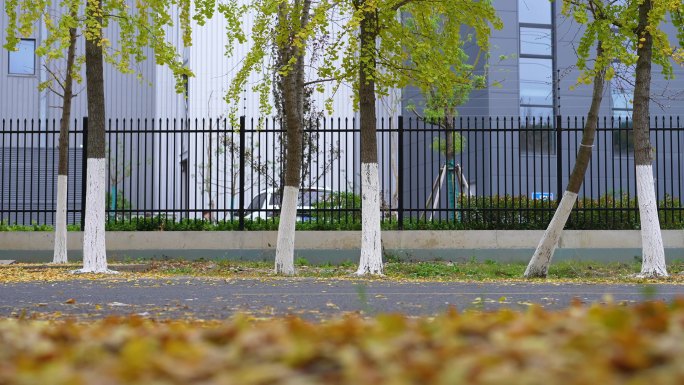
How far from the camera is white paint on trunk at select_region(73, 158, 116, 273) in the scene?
51.9 ft

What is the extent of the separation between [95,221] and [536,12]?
23.1 m

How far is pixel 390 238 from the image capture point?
19609 mm

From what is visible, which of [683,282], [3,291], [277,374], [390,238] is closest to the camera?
[277,374]

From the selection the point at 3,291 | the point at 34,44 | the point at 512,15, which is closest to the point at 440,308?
the point at 3,291

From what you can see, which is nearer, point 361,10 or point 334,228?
point 361,10

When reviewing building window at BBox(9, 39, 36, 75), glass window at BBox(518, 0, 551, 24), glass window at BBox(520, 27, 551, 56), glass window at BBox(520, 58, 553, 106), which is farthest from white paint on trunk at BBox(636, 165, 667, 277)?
building window at BBox(9, 39, 36, 75)

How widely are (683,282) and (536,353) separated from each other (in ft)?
41.0

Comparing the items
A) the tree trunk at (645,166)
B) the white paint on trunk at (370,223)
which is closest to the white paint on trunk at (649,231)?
the tree trunk at (645,166)

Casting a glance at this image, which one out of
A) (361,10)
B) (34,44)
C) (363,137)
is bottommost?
(363,137)

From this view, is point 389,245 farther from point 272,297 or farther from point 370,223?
point 272,297

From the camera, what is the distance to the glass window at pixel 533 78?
33.8 metres

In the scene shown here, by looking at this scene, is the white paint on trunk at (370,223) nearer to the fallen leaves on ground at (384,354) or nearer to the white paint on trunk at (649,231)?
the white paint on trunk at (649,231)

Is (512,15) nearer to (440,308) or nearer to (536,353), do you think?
(440,308)

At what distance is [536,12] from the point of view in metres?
34.3
